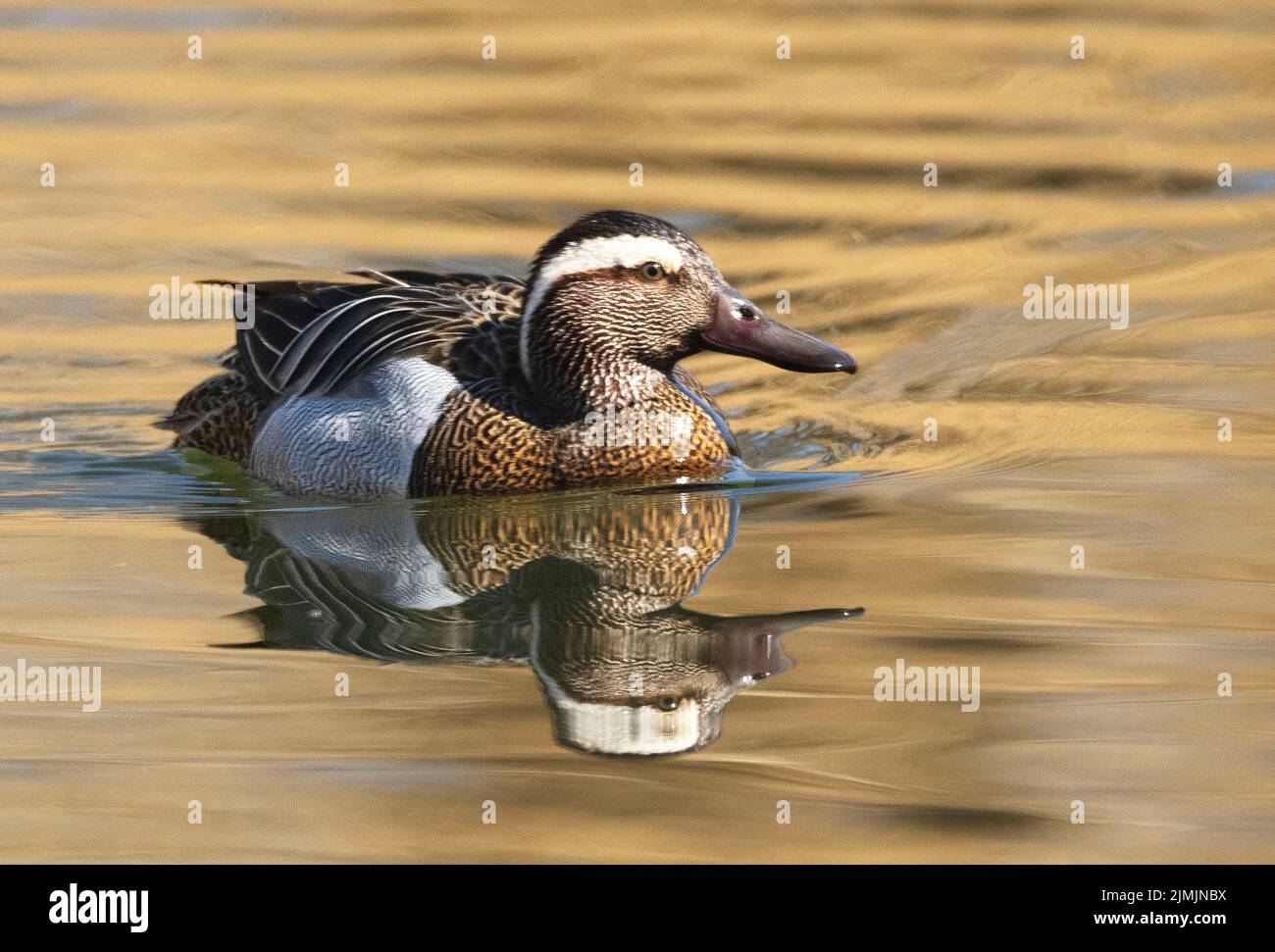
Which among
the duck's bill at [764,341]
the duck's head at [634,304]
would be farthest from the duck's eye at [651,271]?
the duck's bill at [764,341]

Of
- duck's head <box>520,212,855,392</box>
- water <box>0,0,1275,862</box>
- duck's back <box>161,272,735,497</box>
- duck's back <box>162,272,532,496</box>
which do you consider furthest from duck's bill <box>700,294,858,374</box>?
duck's back <box>162,272,532,496</box>

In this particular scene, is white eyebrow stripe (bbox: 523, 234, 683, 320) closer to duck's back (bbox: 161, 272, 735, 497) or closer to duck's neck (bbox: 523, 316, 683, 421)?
duck's neck (bbox: 523, 316, 683, 421)

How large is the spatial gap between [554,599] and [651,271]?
1.82 meters

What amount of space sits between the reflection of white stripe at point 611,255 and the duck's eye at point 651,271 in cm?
2

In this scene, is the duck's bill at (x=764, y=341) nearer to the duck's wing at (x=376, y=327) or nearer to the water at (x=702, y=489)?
the water at (x=702, y=489)

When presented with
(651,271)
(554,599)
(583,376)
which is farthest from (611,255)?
(554,599)

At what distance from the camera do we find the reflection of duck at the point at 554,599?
679cm

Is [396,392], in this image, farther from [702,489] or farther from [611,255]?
[702,489]

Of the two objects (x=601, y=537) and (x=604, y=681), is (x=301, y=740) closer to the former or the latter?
(x=604, y=681)

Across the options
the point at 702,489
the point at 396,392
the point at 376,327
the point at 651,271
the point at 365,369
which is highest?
the point at 651,271

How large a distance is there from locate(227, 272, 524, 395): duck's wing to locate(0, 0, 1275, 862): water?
0.66 meters

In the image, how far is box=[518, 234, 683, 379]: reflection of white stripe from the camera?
8.94 m

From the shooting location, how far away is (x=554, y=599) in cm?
783

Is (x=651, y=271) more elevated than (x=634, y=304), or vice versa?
(x=651, y=271)
